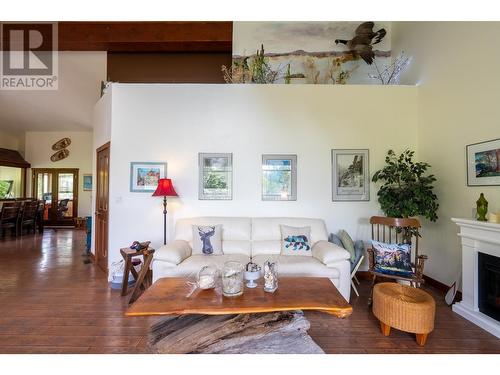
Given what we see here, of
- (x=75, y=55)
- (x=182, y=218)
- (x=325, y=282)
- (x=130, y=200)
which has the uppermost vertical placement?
(x=75, y=55)

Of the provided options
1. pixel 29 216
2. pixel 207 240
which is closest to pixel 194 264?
pixel 207 240

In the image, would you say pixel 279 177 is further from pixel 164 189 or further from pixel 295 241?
pixel 164 189

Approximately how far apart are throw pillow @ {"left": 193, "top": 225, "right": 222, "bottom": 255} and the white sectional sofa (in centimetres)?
10

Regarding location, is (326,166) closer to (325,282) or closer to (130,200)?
(325,282)

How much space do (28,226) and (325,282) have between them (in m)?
8.76


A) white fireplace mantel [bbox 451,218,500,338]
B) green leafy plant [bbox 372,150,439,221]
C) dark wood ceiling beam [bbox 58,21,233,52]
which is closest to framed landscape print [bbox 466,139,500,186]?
green leafy plant [bbox 372,150,439,221]

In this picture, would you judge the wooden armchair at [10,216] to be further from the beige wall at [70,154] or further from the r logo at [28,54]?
the r logo at [28,54]

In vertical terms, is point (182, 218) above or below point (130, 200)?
below

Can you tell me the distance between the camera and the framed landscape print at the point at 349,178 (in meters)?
3.70

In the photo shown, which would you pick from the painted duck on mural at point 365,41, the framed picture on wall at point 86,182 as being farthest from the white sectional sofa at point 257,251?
the framed picture on wall at point 86,182

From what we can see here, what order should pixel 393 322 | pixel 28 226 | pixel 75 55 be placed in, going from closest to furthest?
pixel 393 322 → pixel 75 55 → pixel 28 226

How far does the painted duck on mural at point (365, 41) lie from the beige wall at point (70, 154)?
8.65m

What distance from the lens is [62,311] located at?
8.45 feet
